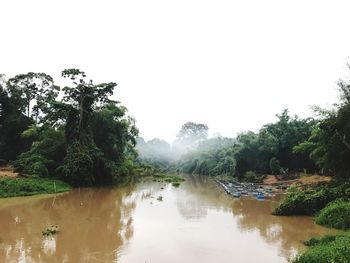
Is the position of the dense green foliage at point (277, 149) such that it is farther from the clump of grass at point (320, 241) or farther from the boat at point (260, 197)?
the clump of grass at point (320, 241)

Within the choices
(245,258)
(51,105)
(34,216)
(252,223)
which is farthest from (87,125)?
(245,258)

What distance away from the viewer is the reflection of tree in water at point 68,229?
36.4ft

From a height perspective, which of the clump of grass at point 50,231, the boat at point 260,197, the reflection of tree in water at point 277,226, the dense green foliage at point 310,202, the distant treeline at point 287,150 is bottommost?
the reflection of tree in water at point 277,226

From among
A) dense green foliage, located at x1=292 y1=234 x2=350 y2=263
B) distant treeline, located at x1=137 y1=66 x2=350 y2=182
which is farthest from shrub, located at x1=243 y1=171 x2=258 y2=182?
dense green foliage, located at x1=292 y1=234 x2=350 y2=263

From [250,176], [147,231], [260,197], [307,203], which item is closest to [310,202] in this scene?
[307,203]

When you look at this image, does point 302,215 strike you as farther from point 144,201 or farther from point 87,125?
point 87,125

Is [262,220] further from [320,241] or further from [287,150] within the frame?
[287,150]

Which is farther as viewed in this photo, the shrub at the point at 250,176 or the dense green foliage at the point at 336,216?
the shrub at the point at 250,176

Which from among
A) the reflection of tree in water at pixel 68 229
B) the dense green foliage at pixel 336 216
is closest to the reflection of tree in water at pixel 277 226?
the dense green foliage at pixel 336 216

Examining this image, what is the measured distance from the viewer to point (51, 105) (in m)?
31.8

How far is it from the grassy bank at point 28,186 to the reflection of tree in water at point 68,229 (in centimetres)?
207

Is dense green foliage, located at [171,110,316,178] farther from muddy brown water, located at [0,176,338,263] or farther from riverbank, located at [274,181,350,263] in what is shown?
riverbank, located at [274,181,350,263]

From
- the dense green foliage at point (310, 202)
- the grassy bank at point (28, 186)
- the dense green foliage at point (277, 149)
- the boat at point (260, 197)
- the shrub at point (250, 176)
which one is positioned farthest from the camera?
the shrub at point (250, 176)

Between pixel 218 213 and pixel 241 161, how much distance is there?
27.0m
